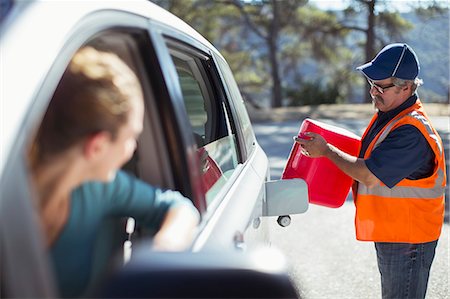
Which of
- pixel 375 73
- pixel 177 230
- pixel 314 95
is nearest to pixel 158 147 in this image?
pixel 177 230

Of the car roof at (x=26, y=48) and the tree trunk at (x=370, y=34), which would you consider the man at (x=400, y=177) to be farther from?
the tree trunk at (x=370, y=34)

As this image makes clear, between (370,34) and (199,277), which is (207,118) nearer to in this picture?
(199,277)

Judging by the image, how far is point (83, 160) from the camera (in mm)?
1424

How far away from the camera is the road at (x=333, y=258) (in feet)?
16.5

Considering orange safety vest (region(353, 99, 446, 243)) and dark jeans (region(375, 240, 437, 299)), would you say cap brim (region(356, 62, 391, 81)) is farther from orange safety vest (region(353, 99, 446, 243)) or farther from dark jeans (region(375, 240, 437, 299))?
dark jeans (region(375, 240, 437, 299))

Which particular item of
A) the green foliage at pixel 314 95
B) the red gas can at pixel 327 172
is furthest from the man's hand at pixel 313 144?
the green foliage at pixel 314 95

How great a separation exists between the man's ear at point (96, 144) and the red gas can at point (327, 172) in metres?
2.38

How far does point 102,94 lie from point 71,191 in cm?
25

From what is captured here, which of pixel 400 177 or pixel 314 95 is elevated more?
pixel 400 177

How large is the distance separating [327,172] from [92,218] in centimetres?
233

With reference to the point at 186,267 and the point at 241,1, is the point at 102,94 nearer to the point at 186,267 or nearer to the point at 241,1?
the point at 186,267

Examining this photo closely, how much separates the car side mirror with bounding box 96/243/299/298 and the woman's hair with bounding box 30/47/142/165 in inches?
12.5

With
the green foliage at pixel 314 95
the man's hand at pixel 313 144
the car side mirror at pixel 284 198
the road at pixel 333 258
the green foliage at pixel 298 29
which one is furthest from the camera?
the green foliage at pixel 314 95

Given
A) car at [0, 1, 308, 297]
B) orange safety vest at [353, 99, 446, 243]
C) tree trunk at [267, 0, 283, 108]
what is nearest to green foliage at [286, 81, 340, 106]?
tree trunk at [267, 0, 283, 108]
